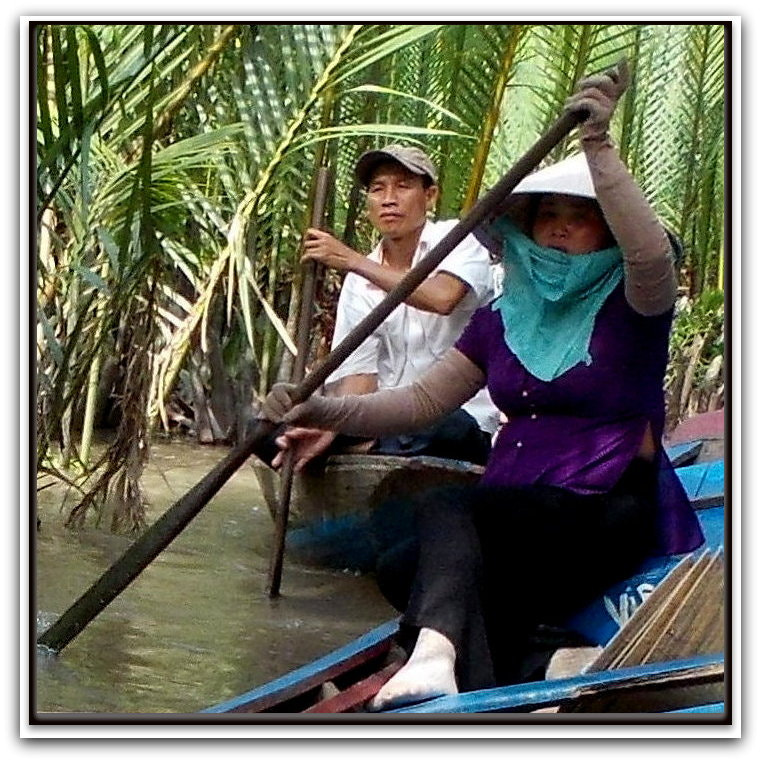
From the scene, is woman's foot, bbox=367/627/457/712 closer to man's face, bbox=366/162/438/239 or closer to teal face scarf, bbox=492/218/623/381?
teal face scarf, bbox=492/218/623/381

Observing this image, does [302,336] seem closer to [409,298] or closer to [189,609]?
[409,298]

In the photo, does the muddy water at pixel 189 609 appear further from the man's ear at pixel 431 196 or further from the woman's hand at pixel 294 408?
the man's ear at pixel 431 196

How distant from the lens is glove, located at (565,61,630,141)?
65.0 inches

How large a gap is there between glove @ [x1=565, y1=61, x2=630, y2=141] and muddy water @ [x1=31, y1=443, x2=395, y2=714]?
488mm

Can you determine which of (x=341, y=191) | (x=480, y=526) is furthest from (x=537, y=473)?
(x=341, y=191)

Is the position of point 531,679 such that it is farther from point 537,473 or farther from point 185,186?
point 185,186

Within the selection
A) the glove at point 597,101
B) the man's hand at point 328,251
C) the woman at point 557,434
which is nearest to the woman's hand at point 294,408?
the woman at point 557,434

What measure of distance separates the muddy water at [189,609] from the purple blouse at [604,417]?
0.25 meters

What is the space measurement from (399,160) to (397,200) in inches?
1.8

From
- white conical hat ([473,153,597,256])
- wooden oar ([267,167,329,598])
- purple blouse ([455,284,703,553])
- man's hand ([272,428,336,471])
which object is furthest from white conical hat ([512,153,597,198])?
man's hand ([272,428,336,471])

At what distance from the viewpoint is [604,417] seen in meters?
1.74

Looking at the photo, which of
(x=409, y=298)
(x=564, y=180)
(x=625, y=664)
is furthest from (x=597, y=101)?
(x=625, y=664)

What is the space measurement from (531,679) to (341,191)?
1.73 ft

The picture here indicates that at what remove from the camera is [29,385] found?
1722mm
